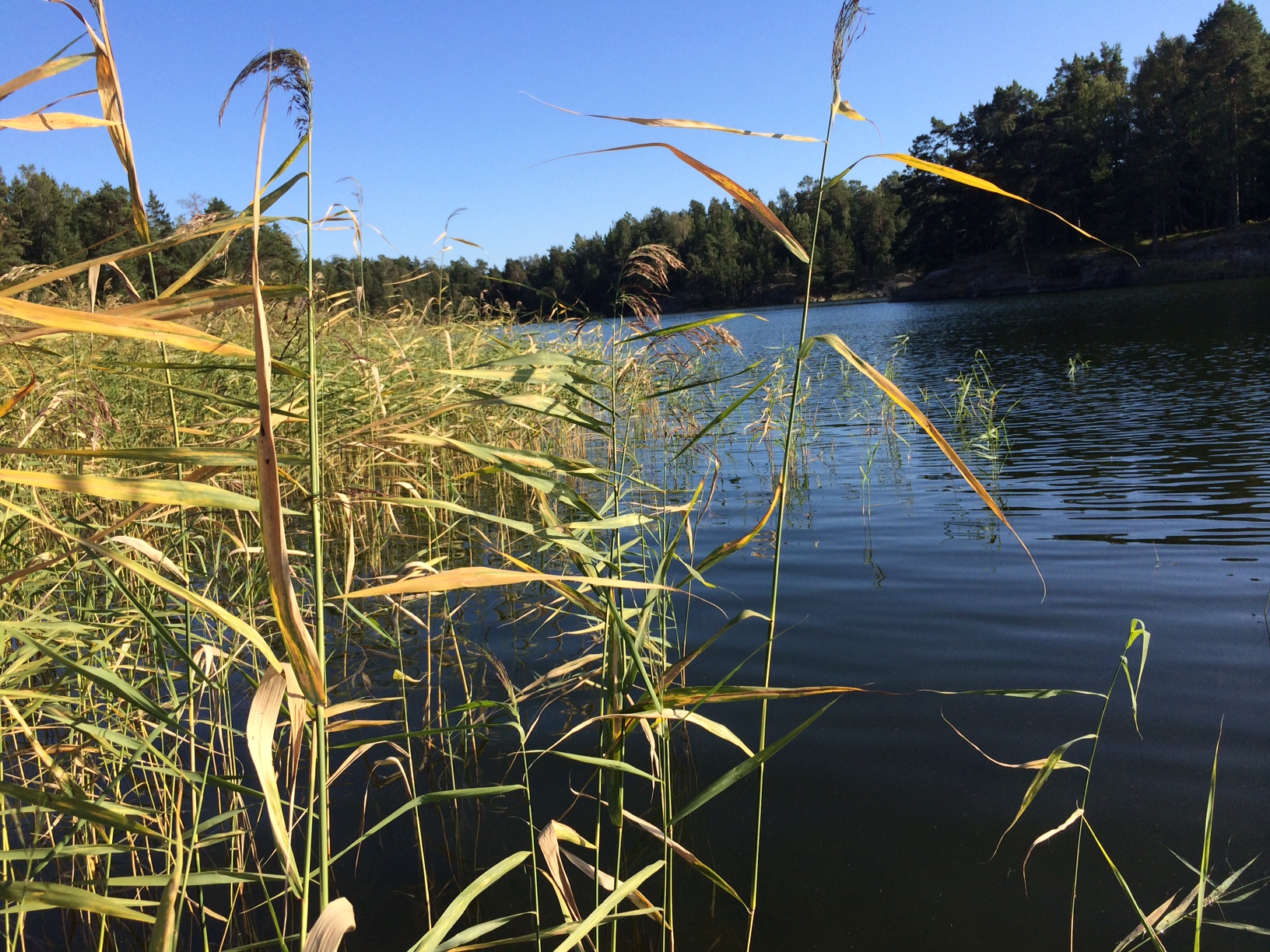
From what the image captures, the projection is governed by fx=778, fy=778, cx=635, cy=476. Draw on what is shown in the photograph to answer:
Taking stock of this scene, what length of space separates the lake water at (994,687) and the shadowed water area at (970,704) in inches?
0.4

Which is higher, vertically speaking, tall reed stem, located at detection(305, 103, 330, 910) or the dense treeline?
the dense treeline

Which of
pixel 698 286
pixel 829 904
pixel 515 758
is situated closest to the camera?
pixel 829 904

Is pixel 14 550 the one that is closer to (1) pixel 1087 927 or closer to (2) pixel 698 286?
(1) pixel 1087 927

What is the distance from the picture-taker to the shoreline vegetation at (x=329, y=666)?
1.07 meters

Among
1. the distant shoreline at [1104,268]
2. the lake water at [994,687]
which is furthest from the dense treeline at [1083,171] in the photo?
the lake water at [994,687]

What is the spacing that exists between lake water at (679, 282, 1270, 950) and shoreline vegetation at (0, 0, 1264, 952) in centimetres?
9

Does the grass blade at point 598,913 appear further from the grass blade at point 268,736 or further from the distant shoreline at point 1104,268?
the distant shoreline at point 1104,268

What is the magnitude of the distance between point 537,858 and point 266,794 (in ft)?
5.01

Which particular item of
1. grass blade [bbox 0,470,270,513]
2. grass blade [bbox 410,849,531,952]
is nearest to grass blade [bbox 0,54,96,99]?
grass blade [bbox 0,470,270,513]

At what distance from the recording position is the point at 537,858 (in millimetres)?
2357

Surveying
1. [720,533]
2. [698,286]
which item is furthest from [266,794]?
[698,286]

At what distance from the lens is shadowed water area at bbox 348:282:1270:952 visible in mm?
2088

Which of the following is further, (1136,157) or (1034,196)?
(1034,196)

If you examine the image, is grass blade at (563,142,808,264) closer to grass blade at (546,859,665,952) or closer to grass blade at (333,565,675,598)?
grass blade at (333,565,675,598)
